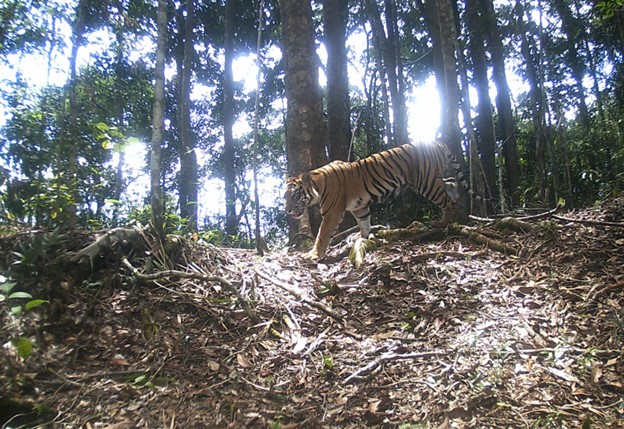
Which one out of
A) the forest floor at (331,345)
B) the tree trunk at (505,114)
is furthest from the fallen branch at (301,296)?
the tree trunk at (505,114)

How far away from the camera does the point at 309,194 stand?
602cm

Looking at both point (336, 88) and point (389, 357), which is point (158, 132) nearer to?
point (389, 357)

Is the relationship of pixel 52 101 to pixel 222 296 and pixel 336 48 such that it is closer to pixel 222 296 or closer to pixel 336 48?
pixel 336 48

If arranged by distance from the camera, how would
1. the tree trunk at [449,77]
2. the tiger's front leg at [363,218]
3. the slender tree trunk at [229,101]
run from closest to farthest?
the tree trunk at [449,77] → the tiger's front leg at [363,218] → the slender tree trunk at [229,101]

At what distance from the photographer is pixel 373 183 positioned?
22.2 feet

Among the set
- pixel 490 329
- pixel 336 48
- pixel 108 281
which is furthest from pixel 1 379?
pixel 336 48

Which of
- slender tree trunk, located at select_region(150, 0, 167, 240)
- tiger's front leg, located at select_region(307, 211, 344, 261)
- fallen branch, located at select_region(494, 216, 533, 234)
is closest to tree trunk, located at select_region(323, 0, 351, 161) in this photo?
tiger's front leg, located at select_region(307, 211, 344, 261)

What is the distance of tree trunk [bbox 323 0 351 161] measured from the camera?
8578mm

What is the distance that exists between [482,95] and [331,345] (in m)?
10.5

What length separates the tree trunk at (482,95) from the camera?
35.1 feet

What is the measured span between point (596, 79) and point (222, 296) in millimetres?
23322

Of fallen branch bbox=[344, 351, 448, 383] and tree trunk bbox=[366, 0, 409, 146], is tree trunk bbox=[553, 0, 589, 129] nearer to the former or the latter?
tree trunk bbox=[366, 0, 409, 146]

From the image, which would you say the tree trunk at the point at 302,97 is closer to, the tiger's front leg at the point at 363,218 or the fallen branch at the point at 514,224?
the tiger's front leg at the point at 363,218

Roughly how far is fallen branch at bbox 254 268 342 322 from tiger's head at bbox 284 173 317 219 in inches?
87.6
